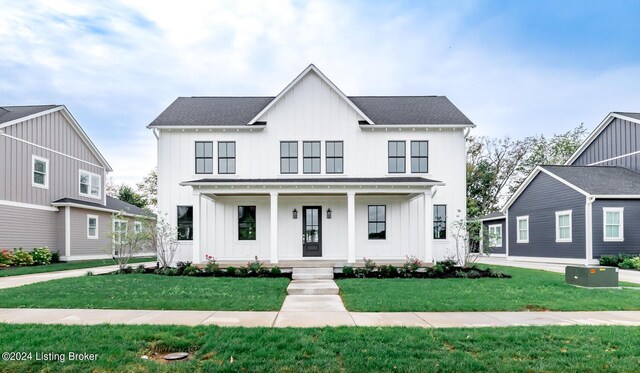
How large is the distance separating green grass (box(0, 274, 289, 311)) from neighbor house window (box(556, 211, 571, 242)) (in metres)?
15.7

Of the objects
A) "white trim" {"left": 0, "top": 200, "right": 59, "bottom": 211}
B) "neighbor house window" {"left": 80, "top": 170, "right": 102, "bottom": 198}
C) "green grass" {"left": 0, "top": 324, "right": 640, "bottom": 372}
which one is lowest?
"green grass" {"left": 0, "top": 324, "right": 640, "bottom": 372}

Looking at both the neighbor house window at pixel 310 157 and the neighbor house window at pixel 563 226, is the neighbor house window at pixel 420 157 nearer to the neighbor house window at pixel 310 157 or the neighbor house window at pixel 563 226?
the neighbor house window at pixel 310 157

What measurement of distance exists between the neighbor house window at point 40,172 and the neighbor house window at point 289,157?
12.6m

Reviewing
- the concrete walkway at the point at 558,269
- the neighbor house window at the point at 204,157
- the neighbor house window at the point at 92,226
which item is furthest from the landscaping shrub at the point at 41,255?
the concrete walkway at the point at 558,269

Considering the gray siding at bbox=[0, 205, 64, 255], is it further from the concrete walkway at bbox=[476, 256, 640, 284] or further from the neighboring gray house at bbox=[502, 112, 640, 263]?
the neighboring gray house at bbox=[502, 112, 640, 263]

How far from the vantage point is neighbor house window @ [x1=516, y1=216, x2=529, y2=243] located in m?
23.5

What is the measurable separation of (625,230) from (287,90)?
16594 mm

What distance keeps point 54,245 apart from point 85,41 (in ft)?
36.8

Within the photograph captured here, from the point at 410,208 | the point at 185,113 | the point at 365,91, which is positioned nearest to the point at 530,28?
the point at 410,208

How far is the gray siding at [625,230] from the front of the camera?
18453 mm

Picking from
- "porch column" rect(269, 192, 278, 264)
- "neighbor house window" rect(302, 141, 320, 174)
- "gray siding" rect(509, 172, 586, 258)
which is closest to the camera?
"porch column" rect(269, 192, 278, 264)

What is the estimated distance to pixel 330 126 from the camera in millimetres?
16984

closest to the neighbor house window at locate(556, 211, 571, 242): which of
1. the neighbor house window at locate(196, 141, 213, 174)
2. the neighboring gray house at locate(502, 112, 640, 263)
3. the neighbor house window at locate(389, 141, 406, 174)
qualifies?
the neighboring gray house at locate(502, 112, 640, 263)

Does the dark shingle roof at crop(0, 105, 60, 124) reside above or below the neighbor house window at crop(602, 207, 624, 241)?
above
